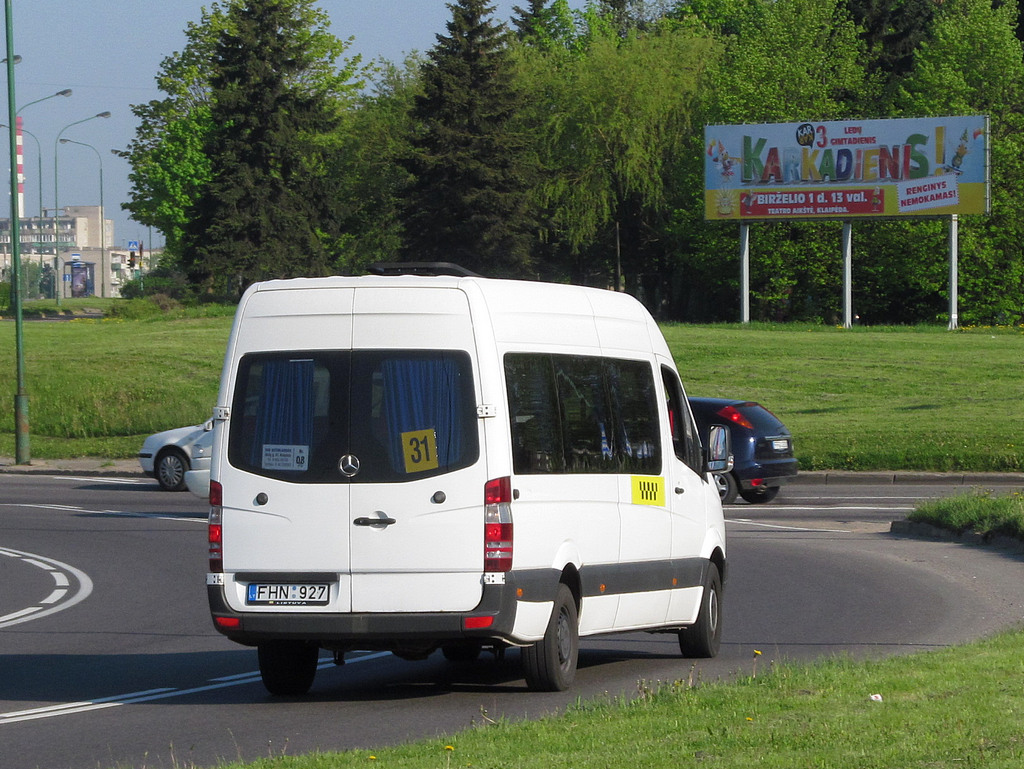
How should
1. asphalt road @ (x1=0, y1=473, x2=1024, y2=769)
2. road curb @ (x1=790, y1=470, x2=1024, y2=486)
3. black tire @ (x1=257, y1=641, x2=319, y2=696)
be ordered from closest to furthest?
asphalt road @ (x1=0, y1=473, x2=1024, y2=769) < black tire @ (x1=257, y1=641, x2=319, y2=696) < road curb @ (x1=790, y1=470, x2=1024, y2=486)

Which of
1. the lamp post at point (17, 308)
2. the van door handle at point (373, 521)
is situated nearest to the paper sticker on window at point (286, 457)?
the van door handle at point (373, 521)

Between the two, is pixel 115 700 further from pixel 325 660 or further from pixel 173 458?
pixel 173 458

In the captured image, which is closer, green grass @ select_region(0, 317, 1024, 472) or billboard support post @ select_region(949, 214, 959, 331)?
green grass @ select_region(0, 317, 1024, 472)

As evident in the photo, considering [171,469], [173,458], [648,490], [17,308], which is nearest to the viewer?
[648,490]

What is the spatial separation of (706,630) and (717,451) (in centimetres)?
124

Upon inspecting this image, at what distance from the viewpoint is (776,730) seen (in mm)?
6504

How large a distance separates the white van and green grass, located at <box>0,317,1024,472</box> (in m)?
19.2

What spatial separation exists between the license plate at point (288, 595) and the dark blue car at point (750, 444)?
45.3 ft

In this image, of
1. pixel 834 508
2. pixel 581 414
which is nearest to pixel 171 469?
pixel 834 508

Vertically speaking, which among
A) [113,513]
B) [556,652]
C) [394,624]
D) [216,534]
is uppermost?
[216,534]

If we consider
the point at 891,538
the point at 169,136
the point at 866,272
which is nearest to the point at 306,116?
the point at 169,136

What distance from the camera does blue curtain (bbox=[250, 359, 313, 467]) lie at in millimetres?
8469

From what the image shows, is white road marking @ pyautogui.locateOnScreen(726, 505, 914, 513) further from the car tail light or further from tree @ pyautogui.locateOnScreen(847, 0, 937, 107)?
tree @ pyautogui.locateOnScreen(847, 0, 937, 107)

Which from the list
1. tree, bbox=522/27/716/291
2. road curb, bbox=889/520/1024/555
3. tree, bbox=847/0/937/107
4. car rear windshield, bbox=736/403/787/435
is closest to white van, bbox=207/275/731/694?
road curb, bbox=889/520/1024/555
